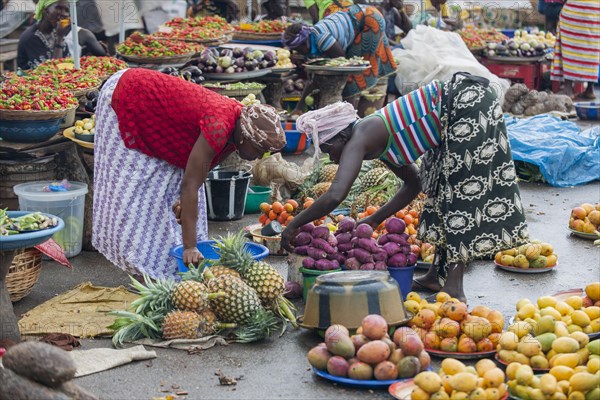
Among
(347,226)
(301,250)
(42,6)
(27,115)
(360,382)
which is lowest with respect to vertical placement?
(360,382)

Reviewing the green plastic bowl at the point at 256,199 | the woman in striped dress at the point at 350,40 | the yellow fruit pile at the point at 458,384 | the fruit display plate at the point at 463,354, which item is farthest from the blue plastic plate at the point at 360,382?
the woman in striped dress at the point at 350,40

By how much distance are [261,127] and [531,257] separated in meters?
2.25

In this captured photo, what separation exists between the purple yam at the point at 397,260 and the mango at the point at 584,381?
1.52 m

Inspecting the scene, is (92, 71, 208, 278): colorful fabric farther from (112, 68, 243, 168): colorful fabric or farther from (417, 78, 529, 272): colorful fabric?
(417, 78, 529, 272): colorful fabric

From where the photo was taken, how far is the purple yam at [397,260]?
496 centimetres

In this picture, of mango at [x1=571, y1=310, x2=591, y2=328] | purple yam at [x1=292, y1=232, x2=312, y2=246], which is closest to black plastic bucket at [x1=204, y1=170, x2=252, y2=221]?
purple yam at [x1=292, y1=232, x2=312, y2=246]

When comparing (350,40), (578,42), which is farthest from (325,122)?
(578,42)

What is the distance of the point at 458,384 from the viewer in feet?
11.6

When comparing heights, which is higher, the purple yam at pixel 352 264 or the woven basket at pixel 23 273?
the purple yam at pixel 352 264

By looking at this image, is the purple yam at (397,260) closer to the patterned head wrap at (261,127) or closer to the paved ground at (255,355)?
the paved ground at (255,355)

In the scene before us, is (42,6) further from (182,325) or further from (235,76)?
(182,325)

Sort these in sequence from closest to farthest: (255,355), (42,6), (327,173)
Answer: (255,355)
(327,173)
(42,6)

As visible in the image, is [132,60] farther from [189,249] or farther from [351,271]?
[351,271]

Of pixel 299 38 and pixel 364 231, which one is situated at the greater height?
pixel 299 38
